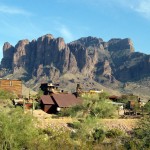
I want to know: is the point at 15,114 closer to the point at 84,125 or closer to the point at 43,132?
the point at 43,132

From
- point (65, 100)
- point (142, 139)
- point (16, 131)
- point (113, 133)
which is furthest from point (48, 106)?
point (142, 139)

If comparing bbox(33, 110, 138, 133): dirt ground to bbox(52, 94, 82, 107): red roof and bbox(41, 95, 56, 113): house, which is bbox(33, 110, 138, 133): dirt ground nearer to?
bbox(52, 94, 82, 107): red roof

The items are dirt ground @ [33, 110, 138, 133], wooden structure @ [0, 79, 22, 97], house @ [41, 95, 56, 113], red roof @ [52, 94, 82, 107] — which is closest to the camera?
dirt ground @ [33, 110, 138, 133]

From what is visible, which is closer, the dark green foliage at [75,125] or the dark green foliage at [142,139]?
the dark green foliage at [142,139]

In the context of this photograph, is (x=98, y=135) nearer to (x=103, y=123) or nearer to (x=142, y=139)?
(x=103, y=123)

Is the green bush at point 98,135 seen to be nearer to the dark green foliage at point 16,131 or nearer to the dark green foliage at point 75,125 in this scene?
the dark green foliage at point 75,125

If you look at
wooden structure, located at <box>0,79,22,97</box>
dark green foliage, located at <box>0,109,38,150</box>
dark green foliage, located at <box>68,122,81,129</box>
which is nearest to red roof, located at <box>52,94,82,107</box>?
wooden structure, located at <box>0,79,22,97</box>

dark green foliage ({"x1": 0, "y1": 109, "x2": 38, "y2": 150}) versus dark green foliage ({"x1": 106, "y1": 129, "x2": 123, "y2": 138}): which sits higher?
dark green foliage ({"x1": 0, "y1": 109, "x2": 38, "y2": 150})

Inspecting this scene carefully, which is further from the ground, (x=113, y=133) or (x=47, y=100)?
(x=47, y=100)

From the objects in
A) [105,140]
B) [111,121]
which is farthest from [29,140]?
[111,121]

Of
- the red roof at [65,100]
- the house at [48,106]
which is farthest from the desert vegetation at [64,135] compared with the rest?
the house at [48,106]

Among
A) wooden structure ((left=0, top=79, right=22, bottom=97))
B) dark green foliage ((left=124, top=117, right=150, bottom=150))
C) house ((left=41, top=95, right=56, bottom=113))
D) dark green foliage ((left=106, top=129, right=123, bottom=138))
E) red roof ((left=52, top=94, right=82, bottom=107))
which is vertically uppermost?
wooden structure ((left=0, top=79, right=22, bottom=97))

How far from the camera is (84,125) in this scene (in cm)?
4984

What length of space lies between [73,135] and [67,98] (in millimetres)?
38108
